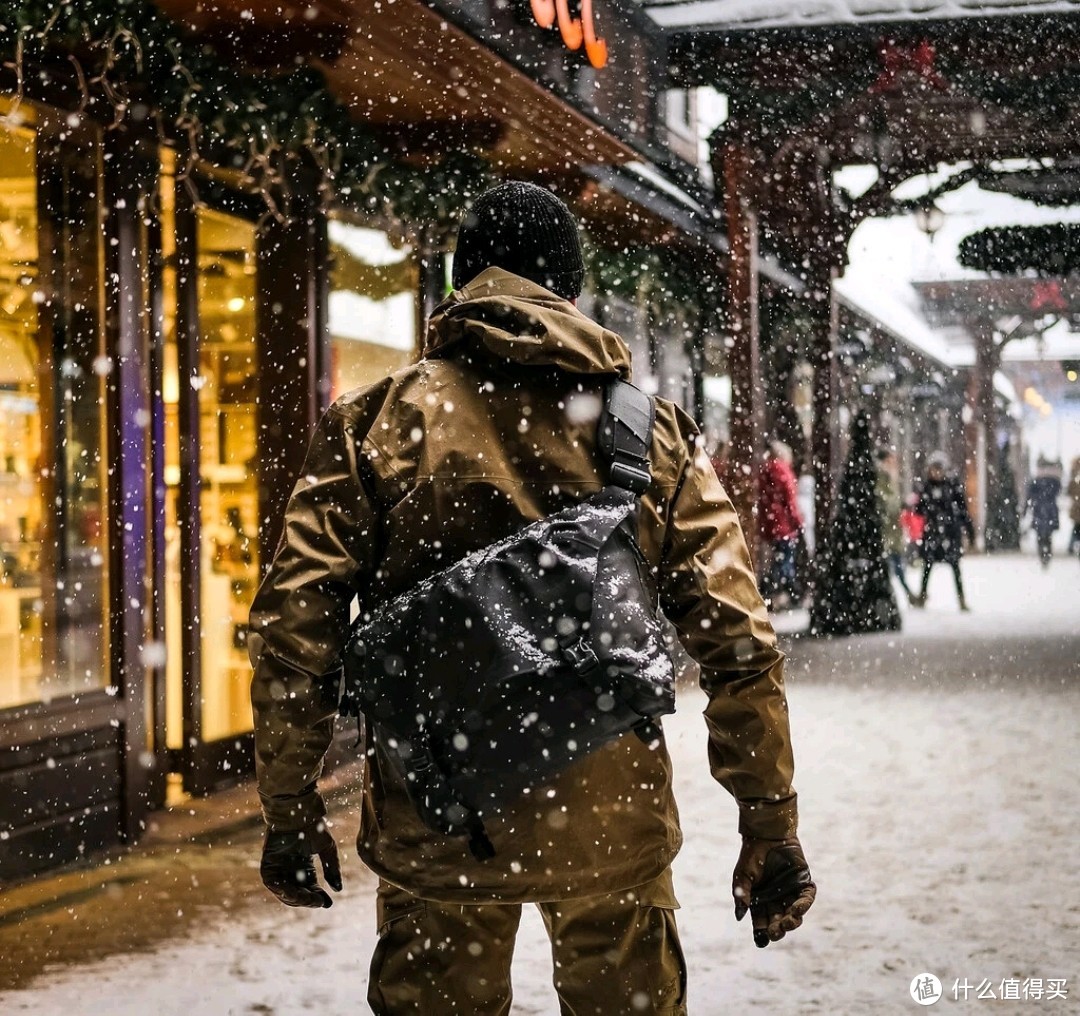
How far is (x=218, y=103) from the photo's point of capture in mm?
6316

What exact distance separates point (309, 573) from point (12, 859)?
3666 millimetres

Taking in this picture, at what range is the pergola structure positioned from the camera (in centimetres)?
1053

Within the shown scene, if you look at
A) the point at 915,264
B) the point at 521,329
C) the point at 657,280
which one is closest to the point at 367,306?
the point at 657,280

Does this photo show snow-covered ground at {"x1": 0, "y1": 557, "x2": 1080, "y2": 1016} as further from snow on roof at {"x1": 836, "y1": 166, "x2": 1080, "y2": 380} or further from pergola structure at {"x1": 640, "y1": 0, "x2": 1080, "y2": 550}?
snow on roof at {"x1": 836, "y1": 166, "x2": 1080, "y2": 380}

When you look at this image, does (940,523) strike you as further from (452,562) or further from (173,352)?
(452,562)

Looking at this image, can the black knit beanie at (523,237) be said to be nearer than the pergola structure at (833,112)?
Yes

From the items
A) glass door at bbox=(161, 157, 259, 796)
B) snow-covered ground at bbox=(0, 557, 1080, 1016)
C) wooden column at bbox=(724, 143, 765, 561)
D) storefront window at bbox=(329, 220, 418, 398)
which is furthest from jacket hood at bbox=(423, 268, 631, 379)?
wooden column at bbox=(724, 143, 765, 561)

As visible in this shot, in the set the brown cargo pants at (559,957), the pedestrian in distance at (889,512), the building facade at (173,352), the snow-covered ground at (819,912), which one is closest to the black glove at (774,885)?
the brown cargo pants at (559,957)

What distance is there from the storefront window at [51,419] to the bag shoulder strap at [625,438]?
4.10 m

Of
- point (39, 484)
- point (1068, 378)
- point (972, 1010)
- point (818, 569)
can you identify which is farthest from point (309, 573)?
point (1068, 378)

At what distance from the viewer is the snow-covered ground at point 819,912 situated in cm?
409

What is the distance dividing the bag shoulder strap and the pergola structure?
890 centimetres

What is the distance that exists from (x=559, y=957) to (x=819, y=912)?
280cm

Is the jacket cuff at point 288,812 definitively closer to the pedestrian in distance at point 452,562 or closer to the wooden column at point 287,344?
the pedestrian in distance at point 452,562
